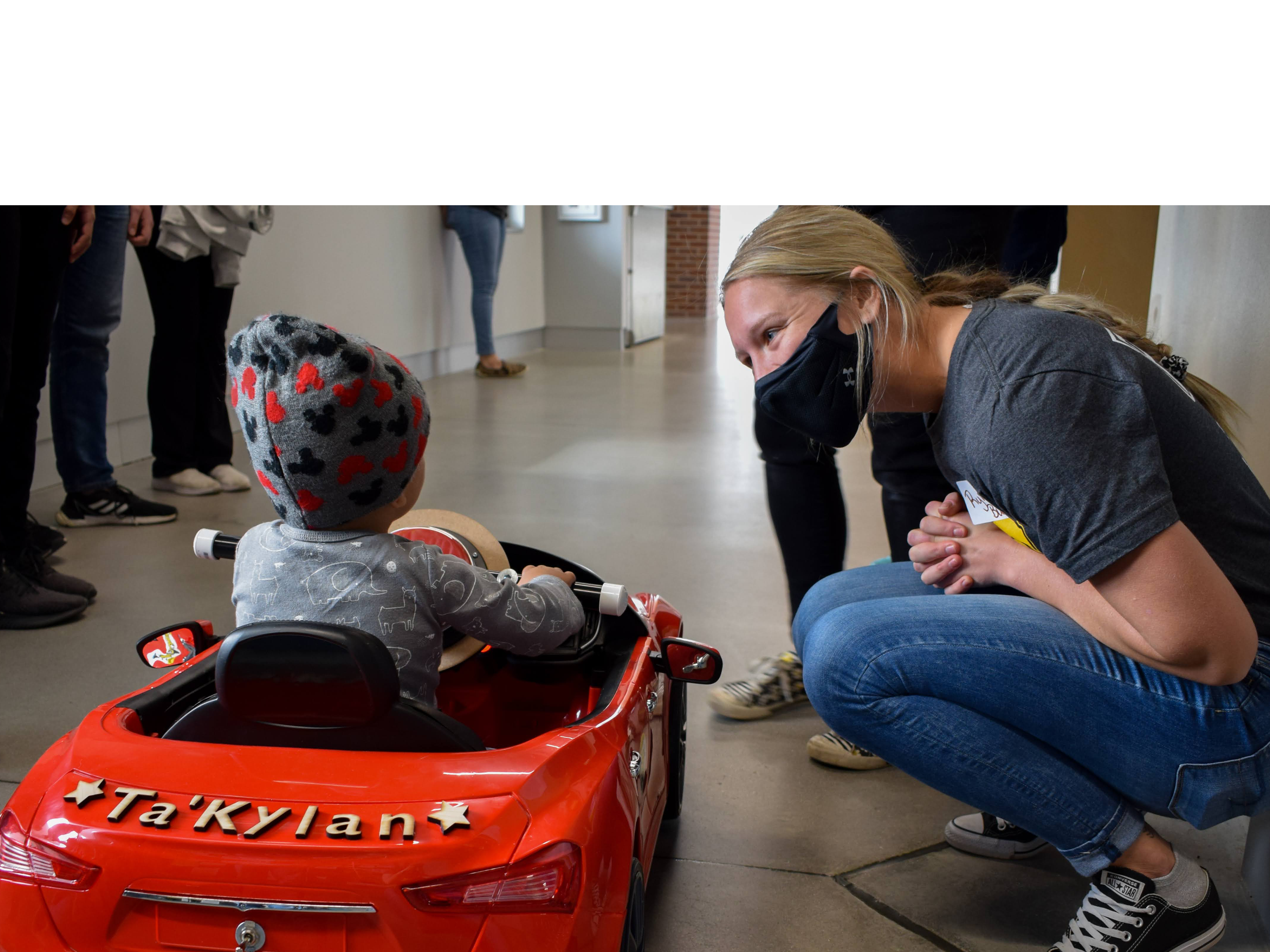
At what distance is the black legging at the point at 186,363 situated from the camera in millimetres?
3137

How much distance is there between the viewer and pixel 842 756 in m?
1.62

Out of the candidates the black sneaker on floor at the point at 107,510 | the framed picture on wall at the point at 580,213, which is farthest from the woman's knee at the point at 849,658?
the framed picture on wall at the point at 580,213

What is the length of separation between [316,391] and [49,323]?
160cm

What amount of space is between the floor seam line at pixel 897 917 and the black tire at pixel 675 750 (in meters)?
0.25

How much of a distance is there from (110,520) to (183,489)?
41cm

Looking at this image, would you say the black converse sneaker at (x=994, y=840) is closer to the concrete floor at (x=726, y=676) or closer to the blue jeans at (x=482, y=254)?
the concrete floor at (x=726, y=676)

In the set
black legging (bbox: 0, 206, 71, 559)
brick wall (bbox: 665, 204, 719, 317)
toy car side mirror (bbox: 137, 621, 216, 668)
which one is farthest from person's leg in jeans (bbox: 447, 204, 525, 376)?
brick wall (bbox: 665, 204, 719, 317)

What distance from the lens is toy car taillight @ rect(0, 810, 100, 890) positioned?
0.82 meters

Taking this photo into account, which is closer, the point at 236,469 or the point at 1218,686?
the point at 1218,686

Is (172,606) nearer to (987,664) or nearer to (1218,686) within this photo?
(987,664)

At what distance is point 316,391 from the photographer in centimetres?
92

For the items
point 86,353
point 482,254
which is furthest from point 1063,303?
point 482,254
